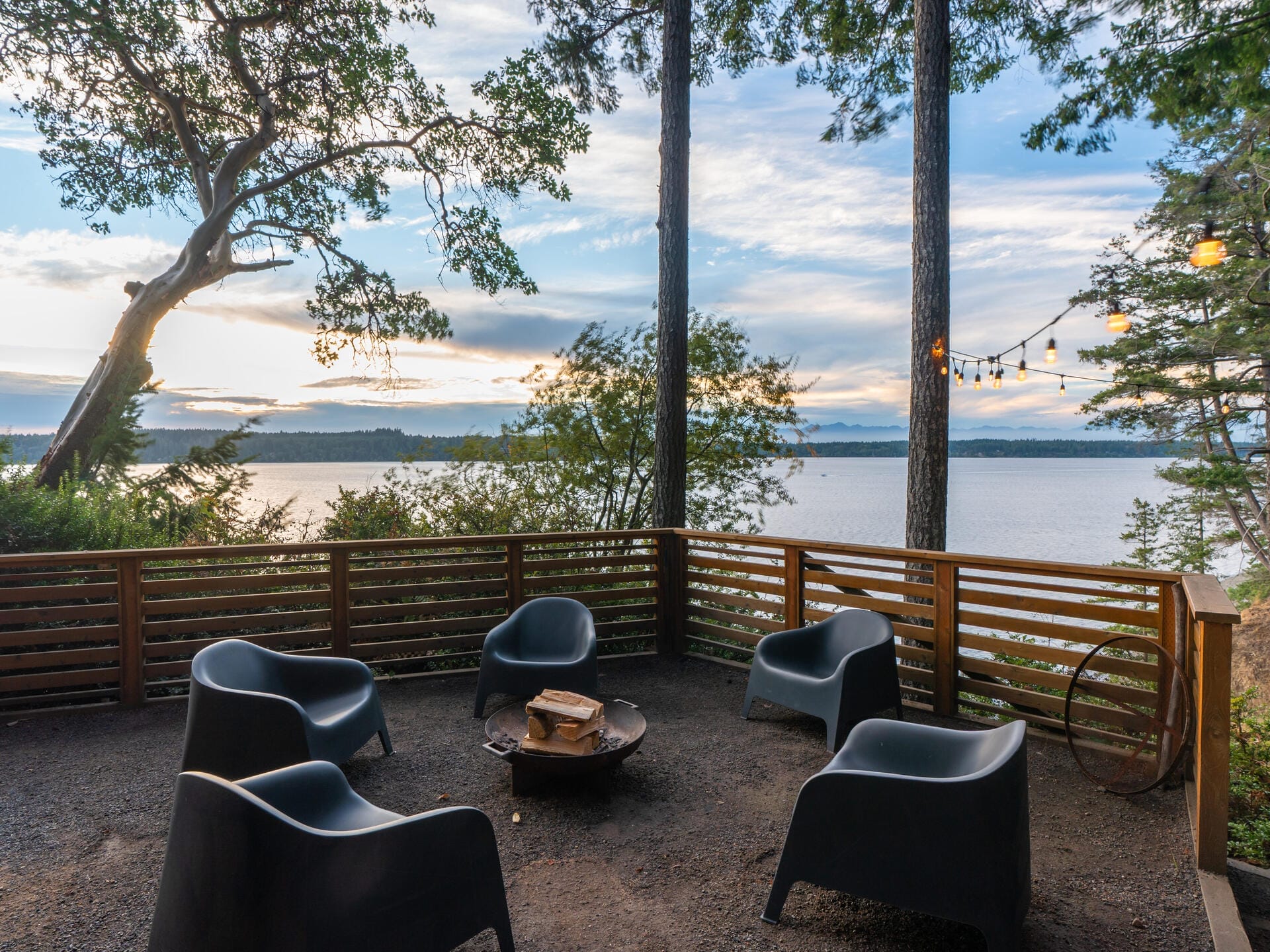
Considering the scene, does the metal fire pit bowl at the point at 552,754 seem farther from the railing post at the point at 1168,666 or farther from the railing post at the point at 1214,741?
the railing post at the point at 1168,666

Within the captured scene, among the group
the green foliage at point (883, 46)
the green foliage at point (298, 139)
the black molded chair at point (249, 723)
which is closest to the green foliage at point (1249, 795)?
the black molded chair at point (249, 723)

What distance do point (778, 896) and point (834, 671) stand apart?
1.89 metres

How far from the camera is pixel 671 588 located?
18.2 feet

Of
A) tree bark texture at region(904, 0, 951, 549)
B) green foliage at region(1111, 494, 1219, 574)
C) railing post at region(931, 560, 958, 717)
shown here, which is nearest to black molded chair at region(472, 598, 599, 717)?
railing post at region(931, 560, 958, 717)

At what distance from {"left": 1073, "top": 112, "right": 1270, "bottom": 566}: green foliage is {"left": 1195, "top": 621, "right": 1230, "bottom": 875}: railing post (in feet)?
31.3

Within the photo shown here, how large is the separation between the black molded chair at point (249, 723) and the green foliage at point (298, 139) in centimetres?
633

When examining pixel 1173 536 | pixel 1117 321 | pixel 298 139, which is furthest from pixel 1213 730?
A: pixel 1173 536

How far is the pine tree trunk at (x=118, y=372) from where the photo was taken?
8.71 m

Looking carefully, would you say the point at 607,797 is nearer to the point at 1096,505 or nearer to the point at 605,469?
the point at 605,469

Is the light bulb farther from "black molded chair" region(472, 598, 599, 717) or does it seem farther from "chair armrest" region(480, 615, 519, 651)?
"chair armrest" region(480, 615, 519, 651)

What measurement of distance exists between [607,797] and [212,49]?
30.0 ft

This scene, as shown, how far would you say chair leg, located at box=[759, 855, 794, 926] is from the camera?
87.7 inches

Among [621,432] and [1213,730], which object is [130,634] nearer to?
[1213,730]

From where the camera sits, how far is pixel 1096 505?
39656mm
